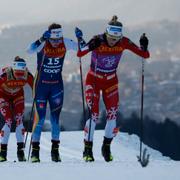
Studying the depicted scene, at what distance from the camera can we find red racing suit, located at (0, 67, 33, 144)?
13219 mm

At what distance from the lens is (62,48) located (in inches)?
491

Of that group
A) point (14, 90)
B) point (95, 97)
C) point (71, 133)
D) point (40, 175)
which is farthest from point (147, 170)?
point (71, 133)

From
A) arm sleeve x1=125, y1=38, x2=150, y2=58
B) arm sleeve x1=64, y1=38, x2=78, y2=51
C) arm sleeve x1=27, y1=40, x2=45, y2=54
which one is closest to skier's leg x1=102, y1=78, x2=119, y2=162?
arm sleeve x1=125, y1=38, x2=150, y2=58

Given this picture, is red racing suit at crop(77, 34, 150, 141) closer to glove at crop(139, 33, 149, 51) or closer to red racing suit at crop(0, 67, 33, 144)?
glove at crop(139, 33, 149, 51)

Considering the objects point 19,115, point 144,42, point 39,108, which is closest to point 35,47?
point 39,108

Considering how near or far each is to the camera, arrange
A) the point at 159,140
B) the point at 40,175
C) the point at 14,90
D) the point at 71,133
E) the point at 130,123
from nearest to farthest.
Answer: the point at 40,175 < the point at 14,90 < the point at 71,133 < the point at 130,123 < the point at 159,140

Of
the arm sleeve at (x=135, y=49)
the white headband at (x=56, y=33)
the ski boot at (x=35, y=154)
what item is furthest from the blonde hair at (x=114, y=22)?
the ski boot at (x=35, y=154)

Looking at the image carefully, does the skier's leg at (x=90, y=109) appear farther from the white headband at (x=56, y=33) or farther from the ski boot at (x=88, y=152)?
the white headband at (x=56, y=33)

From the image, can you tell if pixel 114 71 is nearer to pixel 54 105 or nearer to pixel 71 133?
pixel 54 105

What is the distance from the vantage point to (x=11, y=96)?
43.7 feet

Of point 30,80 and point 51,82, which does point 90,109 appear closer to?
point 51,82

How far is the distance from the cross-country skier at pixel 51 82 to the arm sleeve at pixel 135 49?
95 centimetres

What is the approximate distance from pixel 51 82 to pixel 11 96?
3.76ft

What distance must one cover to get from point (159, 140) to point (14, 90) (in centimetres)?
7389
